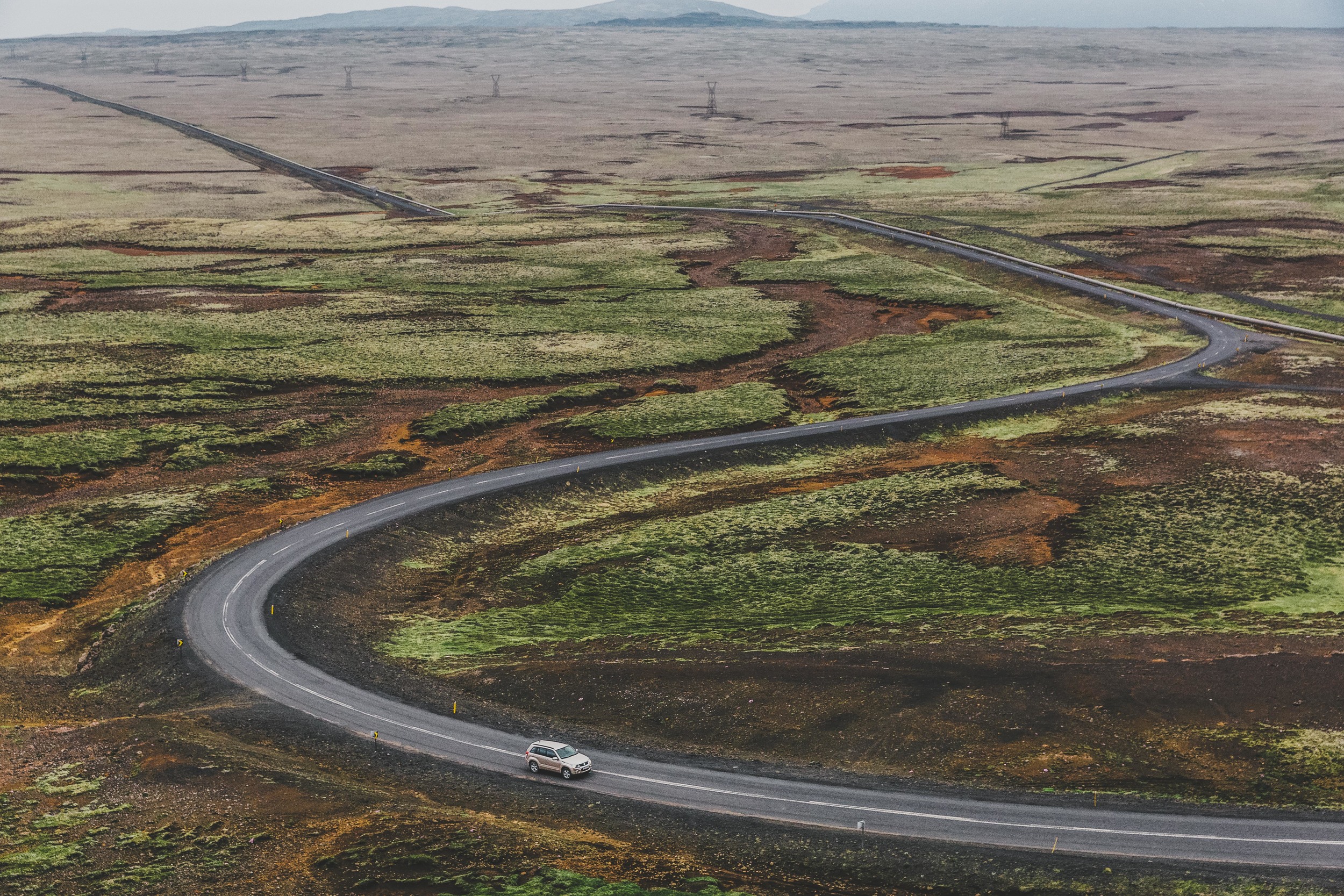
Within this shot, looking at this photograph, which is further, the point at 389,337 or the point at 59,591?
the point at 389,337

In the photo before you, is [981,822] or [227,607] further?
[227,607]

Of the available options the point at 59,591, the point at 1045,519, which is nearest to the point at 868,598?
the point at 1045,519

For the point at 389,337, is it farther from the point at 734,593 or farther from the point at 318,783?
the point at 318,783

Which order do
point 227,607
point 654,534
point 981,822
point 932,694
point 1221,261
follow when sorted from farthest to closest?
point 1221,261 < point 654,534 < point 227,607 < point 932,694 < point 981,822

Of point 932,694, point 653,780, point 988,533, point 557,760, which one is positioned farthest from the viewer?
point 988,533

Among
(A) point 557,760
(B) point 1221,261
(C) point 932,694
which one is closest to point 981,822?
(C) point 932,694

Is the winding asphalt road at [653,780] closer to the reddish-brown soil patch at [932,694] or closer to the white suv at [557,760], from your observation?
the white suv at [557,760]

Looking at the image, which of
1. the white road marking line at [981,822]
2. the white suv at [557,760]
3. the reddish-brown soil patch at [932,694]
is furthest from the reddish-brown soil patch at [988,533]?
the white suv at [557,760]

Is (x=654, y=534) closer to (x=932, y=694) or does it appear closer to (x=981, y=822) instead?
(x=932, y=694)
